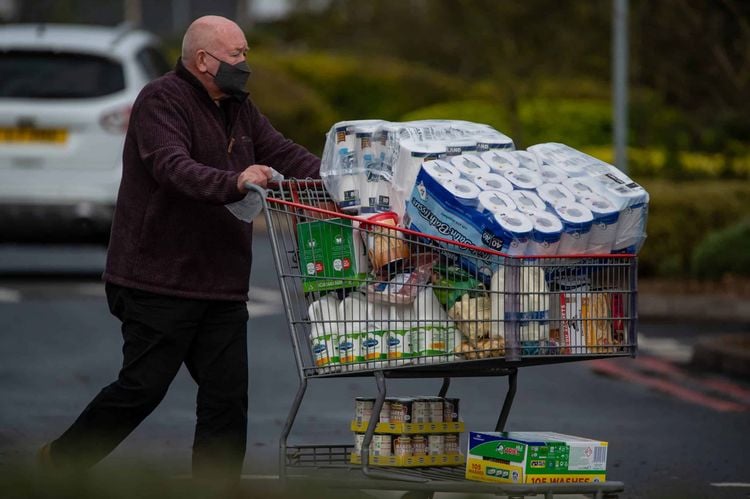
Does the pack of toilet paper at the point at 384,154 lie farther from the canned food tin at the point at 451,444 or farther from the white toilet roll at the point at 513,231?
the canned food tin at the point at 451,444

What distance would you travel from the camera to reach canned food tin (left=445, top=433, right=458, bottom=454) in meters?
5.69

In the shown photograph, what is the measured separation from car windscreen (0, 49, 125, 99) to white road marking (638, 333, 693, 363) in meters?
4.72

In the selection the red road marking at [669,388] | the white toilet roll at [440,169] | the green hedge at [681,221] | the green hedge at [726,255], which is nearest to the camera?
the white toilet roll at [440,169]

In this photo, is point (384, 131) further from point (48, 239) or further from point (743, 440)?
point (48, 239)

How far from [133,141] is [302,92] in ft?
69.4

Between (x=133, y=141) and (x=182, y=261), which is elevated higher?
(x=133, y=141)

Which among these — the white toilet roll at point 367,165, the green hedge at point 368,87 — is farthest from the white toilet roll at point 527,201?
the green hedge at point 368,87

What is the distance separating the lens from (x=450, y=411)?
571cm

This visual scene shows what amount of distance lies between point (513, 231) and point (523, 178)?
0.34m

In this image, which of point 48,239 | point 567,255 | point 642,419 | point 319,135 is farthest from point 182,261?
point 319,135

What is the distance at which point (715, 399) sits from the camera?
392 inches

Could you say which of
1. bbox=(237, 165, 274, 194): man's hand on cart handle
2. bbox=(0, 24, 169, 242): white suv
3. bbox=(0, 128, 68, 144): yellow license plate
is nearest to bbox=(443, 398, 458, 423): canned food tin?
bbox=(237, 165, 274, 194): man's hand on cart handle

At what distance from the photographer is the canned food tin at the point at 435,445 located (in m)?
5.63

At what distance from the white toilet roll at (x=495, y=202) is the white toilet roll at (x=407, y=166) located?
26 centimetres
